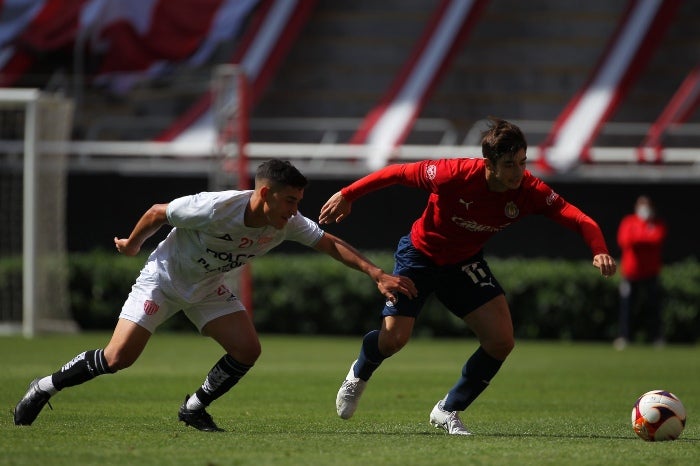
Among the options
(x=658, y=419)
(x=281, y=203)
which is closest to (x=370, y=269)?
(x=281, y=203)

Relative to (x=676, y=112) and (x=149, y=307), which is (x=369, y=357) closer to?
(x=149, y=307)

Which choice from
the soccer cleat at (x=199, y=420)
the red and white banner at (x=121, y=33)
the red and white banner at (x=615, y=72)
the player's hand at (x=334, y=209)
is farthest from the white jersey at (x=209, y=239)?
the red and white banner at (x=121, y=33)

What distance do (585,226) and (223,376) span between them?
105 inches

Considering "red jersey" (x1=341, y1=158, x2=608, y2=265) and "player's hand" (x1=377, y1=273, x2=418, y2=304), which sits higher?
"red jersey" (x1=341, y1=158, x2=608, y2=265)

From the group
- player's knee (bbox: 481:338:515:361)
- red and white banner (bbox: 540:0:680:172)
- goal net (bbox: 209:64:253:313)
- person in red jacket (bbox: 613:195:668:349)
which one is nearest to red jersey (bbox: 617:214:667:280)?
person in red jacket (bbox: 613:195:668:349)

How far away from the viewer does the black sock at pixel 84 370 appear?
9.47m

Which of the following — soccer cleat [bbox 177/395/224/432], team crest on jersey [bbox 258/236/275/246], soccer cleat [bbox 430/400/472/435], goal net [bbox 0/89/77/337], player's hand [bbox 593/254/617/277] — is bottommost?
goal net [bbox 0/89/77/337]

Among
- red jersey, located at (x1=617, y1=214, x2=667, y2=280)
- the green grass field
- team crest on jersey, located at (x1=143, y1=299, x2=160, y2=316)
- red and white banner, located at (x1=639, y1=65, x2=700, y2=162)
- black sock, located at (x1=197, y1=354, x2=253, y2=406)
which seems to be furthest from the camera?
red and white banner, located at (x1=639, y1=65, x2=700, y2=162)

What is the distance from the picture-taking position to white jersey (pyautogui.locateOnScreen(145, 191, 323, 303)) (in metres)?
9.35

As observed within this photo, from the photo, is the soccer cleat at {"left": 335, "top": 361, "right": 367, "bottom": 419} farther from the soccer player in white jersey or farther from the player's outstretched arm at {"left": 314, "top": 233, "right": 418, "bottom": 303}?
the player's outstretched arm at {"left": 314, "top": 233, "right": 418, "bottom": 303}

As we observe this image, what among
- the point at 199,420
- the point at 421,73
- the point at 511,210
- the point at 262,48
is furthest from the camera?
the point at 262,48

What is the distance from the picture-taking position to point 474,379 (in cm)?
1006

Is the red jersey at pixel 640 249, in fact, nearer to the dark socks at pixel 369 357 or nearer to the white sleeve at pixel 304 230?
the dark socks at pixel 369 357

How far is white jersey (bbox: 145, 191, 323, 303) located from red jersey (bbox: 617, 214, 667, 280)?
41.5 feet
